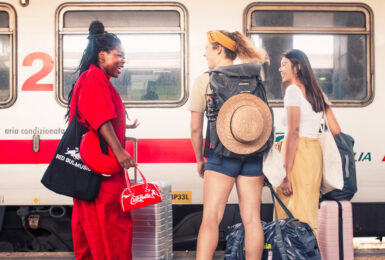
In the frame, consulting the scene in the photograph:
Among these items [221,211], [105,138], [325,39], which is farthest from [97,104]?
[325,39]

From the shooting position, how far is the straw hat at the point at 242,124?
10.8 feet

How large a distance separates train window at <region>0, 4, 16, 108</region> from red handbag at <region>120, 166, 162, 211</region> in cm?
239

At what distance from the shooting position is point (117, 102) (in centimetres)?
335

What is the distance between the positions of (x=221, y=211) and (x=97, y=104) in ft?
3.70

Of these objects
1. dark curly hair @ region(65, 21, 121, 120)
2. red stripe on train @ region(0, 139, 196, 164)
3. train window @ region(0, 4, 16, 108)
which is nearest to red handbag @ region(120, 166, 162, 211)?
dark curly hair @ region(65, 21, 121, 120)

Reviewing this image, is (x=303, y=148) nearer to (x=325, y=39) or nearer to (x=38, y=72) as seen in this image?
(x=325, y=39)

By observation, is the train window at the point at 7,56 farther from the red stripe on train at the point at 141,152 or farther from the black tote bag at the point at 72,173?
the black tote bag at the point at 72,173

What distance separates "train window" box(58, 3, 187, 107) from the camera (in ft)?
16.6

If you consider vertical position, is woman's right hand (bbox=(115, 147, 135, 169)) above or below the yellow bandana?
below

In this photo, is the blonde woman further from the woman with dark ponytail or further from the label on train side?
the label on train side

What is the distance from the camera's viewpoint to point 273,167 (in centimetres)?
337

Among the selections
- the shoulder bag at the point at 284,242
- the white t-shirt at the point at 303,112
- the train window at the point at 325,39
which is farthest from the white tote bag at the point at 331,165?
the train window at the point at 325,39

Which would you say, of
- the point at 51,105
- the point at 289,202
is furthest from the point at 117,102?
the point at 51,105

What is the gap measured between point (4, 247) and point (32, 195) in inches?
30.5
